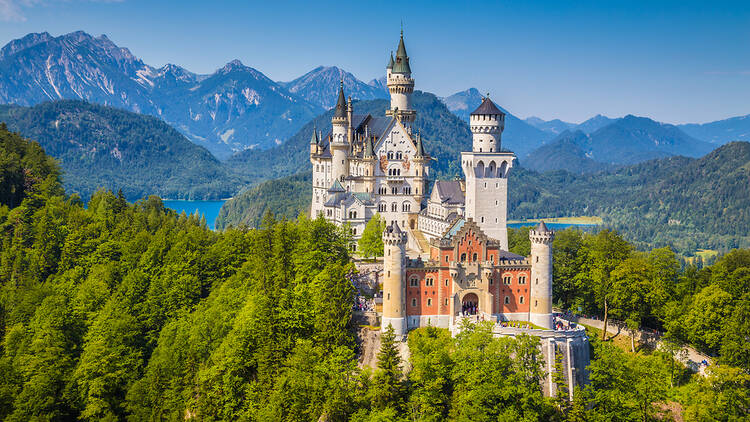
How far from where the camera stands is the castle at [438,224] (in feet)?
224

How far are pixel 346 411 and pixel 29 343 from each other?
3588 cm

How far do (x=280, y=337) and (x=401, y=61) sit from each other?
5676 centimetres

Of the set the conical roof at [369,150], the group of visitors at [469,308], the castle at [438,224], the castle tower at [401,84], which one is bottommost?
the group of visitors at [469,308]

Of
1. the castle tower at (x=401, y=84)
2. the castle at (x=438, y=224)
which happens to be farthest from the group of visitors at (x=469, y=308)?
the castle tower at (x=401, y=84)

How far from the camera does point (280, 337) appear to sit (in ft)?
227

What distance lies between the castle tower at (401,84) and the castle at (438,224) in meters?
0.16

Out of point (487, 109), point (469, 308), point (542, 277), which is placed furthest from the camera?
point (487, 109)

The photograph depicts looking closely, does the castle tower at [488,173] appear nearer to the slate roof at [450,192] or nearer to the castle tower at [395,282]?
the slate roof at [450,192]

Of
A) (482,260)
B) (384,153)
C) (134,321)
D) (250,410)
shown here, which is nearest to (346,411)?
(250,410)

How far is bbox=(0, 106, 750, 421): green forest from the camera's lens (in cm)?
6228

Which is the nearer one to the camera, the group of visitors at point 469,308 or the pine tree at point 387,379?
the pine tree at point 387,379

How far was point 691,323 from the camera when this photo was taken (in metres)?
73.6

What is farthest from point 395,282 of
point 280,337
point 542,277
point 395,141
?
point 395,141

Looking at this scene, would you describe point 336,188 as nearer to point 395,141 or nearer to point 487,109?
point 395,141
